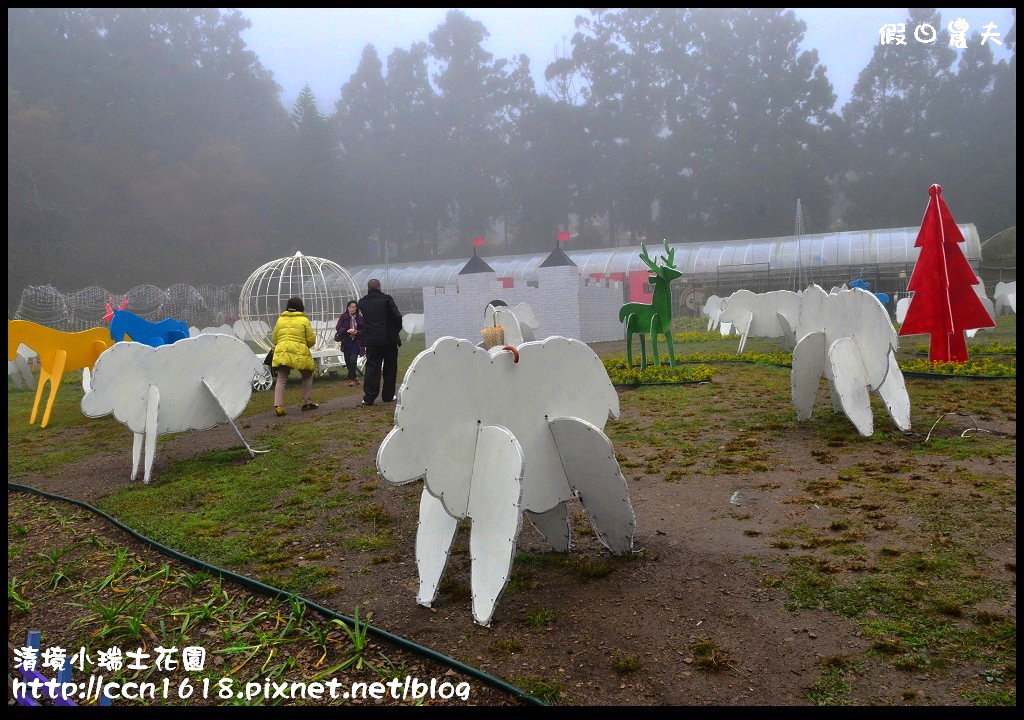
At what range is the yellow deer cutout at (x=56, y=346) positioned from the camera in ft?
27.6

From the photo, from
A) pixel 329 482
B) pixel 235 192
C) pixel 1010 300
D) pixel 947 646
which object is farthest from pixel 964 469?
pixel 235 192

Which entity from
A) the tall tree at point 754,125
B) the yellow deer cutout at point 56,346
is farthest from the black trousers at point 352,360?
the tall tree at point 754,125

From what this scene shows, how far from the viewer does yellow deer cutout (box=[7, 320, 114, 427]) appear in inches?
331

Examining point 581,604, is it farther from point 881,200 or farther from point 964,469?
point 881,200

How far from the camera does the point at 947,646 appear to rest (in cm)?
254

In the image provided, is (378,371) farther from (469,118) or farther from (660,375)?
(469,118)

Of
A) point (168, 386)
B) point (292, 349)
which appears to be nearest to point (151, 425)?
point (168, 386)

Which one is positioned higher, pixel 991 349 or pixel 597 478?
pixel 597 478

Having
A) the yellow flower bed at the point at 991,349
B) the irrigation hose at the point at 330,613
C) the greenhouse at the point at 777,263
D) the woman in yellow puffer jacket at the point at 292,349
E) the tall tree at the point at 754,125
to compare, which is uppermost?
the tall tree at the point at 754,125

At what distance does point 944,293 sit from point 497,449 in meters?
4.62

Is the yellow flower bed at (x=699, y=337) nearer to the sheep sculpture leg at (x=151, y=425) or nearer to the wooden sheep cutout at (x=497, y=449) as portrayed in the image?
the sheep sculpture leg at (x=151, y=425)

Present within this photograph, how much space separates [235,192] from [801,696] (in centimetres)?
4743

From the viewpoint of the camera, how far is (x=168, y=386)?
18.7 feet

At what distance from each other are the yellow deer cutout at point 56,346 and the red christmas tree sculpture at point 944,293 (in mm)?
8835
